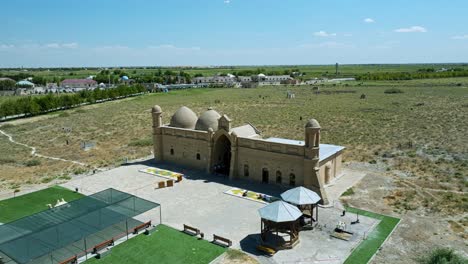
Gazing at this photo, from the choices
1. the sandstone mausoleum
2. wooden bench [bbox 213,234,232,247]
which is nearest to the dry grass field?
the sandstone mausoleum

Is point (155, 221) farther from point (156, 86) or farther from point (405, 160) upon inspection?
point (156, 86)

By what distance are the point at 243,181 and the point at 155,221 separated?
34.0 ft

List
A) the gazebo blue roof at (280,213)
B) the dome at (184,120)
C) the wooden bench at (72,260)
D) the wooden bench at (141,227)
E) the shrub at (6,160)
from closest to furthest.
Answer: the wooden bench at (72,260) < the gazebo blue roof at (280,213) < the wooden bench at (141,227) < the dome at (184,120) < the shrub at (6,160)

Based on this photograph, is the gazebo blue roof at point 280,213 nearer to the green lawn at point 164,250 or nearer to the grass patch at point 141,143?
the green lawn at point 164,250

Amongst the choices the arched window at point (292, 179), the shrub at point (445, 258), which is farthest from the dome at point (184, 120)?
the shrub at point (445, 258)

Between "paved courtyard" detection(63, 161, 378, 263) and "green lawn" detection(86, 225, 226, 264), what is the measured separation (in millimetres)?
1359

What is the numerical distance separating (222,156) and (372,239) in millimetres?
17512

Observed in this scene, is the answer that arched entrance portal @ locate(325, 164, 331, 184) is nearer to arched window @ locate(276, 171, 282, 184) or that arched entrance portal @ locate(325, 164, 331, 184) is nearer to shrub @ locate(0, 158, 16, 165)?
Result: arched window @ locate(276, 171, 282, 184)

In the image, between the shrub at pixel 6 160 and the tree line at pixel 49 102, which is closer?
the shrub at pixel 6 160

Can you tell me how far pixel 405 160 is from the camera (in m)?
38.0

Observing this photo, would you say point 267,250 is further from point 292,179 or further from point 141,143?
point 141,143

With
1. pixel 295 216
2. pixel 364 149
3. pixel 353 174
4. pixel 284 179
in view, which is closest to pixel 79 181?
pixel 284 179

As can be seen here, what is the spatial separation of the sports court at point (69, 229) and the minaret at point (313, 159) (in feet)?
40.3

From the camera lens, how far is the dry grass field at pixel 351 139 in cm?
2974
